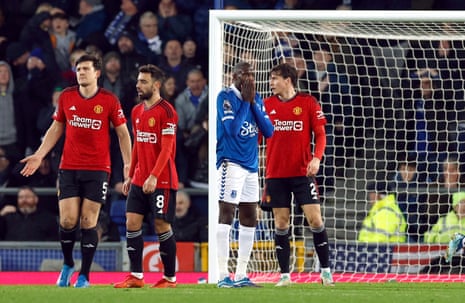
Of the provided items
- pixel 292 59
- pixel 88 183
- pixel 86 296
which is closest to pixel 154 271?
pixel 292 59

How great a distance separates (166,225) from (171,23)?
6412mm

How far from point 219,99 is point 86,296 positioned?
223cm

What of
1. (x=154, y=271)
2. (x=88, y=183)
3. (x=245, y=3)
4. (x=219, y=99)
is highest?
(x=245, y=3)

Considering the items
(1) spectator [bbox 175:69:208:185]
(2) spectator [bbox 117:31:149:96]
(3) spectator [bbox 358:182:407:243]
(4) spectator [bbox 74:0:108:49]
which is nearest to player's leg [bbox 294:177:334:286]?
(3) spectator [bbox 358:182:407:243]

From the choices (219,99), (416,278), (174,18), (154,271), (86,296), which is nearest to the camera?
(86,296)

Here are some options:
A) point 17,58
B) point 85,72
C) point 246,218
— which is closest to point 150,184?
point 246,218

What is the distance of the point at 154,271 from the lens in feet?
48.7

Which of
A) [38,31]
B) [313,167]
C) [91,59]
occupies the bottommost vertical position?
[313,167]

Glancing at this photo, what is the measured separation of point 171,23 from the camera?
1708 centimetres

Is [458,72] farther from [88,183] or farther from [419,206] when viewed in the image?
[88,183]

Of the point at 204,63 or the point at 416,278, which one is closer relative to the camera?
the point at 416,278

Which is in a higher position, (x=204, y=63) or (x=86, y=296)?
(x=204, y=63)

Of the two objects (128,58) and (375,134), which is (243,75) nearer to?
(375,134)

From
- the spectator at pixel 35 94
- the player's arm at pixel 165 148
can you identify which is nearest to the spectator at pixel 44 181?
the spectator at pixel 35 94
